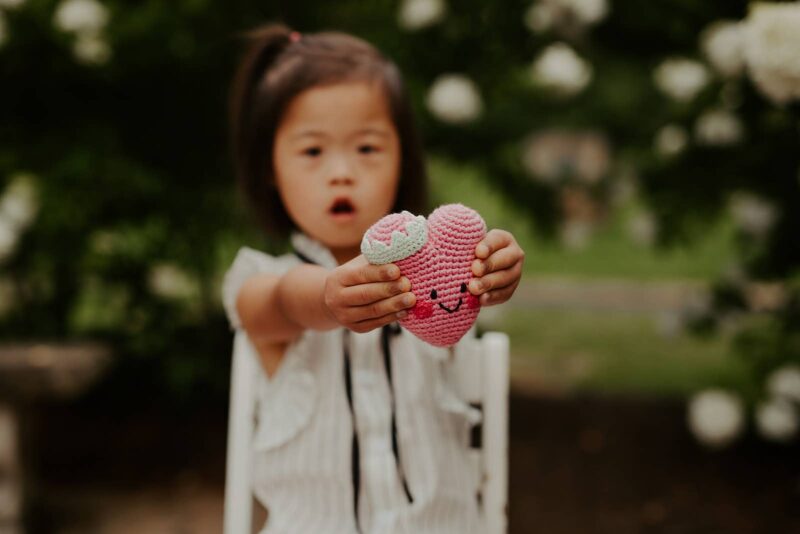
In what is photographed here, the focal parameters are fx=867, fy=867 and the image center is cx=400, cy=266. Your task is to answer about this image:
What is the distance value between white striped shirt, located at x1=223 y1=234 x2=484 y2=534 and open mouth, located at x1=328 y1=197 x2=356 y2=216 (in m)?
0.11

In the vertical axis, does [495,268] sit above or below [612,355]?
below

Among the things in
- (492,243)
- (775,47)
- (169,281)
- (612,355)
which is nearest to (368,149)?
(492,243)

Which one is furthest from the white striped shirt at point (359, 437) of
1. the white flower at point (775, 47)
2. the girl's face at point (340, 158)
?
the white flower at point (775, 47)

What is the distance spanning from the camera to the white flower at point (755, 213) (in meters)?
3.50

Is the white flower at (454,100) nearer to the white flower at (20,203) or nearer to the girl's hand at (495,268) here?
the white flower at (20,203)

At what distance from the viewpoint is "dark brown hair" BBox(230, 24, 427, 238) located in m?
1.63

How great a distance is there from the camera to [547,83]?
327 centimetres

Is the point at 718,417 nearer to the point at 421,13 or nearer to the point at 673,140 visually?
the point at 673,140

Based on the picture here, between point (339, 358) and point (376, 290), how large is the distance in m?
0.51

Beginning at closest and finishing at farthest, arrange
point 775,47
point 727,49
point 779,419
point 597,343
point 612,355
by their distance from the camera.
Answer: point 775,47
point 727,49
point 779,419
point 612,355
point 597,343

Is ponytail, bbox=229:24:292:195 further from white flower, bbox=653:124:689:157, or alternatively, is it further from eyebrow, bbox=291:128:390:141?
white flower, bbox=653:124:689:157

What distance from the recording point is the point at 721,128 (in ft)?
10.6

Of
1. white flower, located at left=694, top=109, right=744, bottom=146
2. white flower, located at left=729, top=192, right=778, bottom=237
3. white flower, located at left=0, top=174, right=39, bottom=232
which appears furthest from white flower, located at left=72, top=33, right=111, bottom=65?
white flower, located at left=729, top=192, right=778, bottom=237

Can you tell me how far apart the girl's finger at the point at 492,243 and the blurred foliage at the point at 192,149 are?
7.30ft
